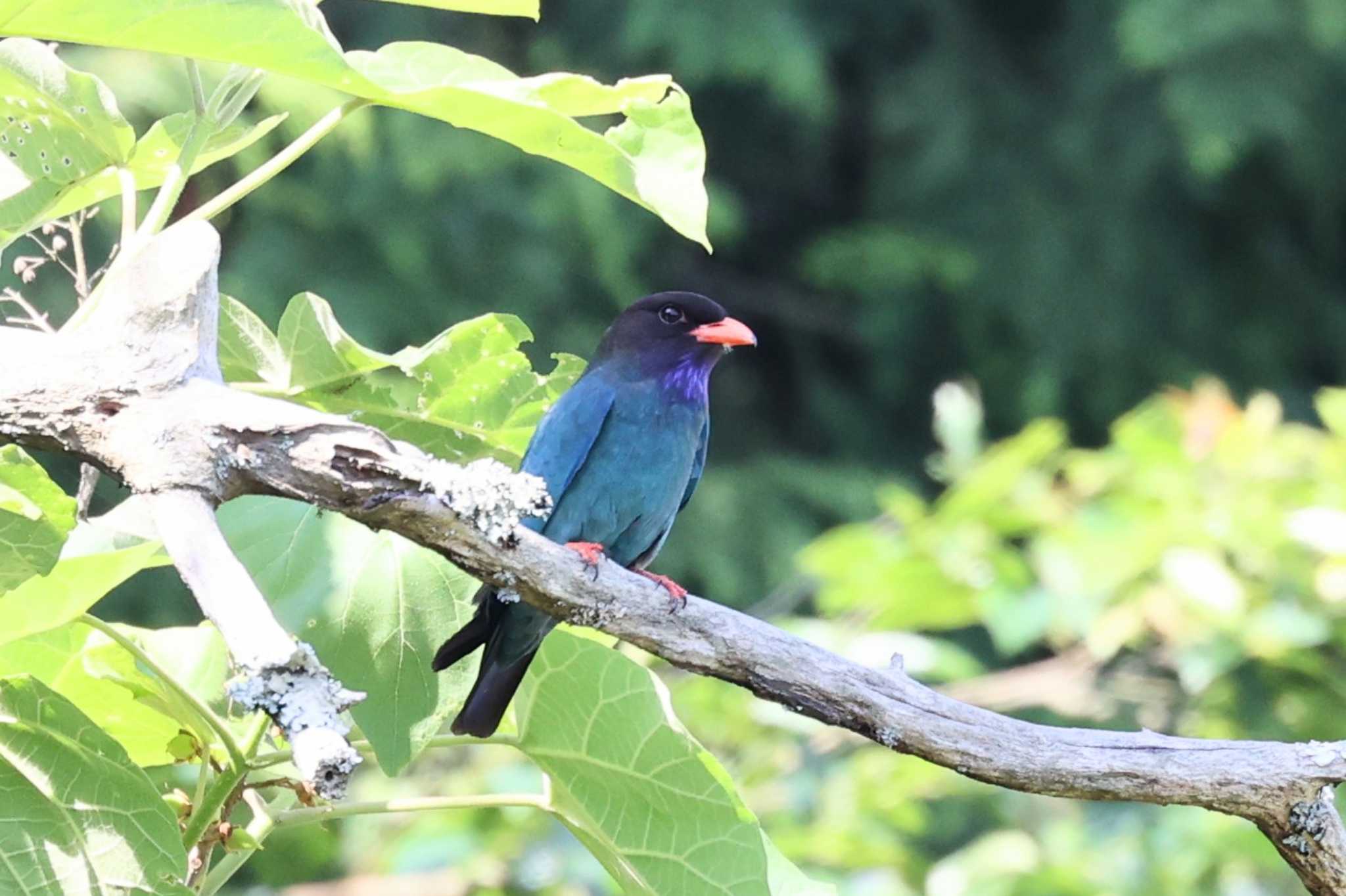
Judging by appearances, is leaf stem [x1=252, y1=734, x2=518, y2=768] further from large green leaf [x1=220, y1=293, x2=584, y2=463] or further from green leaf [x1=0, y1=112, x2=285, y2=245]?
green leaf [x1=0, y1=112, x2=285, y2=245]

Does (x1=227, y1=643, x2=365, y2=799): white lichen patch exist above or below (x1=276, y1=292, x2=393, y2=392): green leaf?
below

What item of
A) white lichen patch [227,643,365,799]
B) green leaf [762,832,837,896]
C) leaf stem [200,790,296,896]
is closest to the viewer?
white lichen patch [227,643,365,799]

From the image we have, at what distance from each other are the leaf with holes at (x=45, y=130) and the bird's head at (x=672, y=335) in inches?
58.2

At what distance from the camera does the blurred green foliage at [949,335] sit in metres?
3.98

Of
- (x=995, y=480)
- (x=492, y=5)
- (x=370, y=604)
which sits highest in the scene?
(x=492, y=5)

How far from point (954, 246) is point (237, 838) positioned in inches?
346

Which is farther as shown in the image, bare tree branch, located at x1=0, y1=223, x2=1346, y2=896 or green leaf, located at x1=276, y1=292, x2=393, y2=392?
green leaf, located at x1=276, y1=292, x2=393, y2=392

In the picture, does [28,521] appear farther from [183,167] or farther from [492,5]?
[492,5]

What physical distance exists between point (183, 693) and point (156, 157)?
548mm

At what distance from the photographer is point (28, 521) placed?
4.44 feet

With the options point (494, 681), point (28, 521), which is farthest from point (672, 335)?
point (28, 521)

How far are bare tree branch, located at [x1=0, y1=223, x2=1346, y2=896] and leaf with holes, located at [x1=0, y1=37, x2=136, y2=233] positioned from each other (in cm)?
22

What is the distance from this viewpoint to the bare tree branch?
52.0 inches

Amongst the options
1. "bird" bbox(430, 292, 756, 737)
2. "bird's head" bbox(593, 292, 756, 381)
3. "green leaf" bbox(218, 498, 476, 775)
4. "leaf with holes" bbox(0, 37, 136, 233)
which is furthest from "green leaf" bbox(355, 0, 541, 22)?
"bird's head" bbox(593, 292, 756, 381)
